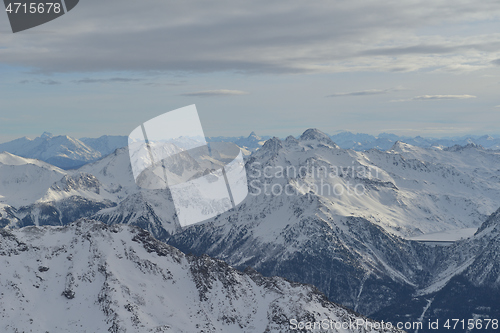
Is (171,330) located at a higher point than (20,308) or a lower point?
lower

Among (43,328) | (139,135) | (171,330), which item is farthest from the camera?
(171,330)

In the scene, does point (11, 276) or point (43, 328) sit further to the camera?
point (11, 276)

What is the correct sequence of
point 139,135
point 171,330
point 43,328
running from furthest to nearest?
point 171,330 < point 43,328 < point 139,135

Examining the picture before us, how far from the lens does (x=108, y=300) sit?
19838cm

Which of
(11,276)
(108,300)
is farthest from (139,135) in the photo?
(11,276)

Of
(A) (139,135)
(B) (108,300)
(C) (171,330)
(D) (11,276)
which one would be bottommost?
(C) (171,330)

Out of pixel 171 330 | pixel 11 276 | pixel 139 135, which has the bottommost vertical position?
pixel 171 330

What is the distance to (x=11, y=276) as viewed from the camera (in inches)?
7790

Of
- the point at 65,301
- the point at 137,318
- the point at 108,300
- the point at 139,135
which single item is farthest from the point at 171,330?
the point at 139,135

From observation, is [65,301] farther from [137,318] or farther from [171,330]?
[171,330]

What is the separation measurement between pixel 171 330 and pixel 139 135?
96.9 m

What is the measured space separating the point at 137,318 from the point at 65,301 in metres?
32.2

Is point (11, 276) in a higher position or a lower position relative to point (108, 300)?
higher

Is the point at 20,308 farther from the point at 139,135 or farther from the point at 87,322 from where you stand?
the point at 139,135
